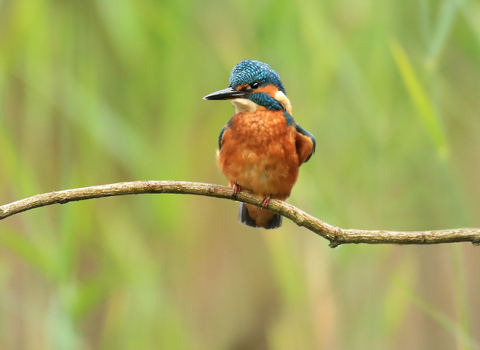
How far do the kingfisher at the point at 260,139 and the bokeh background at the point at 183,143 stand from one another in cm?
40

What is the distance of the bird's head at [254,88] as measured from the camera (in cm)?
173

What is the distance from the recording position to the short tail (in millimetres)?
1946

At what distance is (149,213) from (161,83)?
60 cm

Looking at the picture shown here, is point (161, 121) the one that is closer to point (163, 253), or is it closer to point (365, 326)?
point (163, 253)

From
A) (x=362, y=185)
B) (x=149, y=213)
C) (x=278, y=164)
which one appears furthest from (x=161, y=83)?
(x=362, y=185)

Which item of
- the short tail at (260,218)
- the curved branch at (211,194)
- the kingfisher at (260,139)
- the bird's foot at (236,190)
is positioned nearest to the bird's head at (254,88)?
the kingfisher at (260,139)

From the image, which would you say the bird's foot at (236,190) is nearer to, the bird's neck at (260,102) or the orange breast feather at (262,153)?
the orange breast feather at (262,153)

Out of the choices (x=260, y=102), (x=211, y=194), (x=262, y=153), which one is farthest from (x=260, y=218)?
(x=211, y=194)

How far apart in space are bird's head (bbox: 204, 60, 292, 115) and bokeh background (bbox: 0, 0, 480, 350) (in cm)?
37

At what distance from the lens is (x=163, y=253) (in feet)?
8.16

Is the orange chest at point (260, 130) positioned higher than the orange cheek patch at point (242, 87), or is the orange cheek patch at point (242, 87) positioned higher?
the orange cheek patch at point (242, 87)

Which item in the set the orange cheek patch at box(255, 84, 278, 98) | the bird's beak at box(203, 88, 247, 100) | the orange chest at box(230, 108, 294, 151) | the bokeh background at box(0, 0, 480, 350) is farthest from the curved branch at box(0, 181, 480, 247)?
the bokeh background at box(0, 0, 480, 350)

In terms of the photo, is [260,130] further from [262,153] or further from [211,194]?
[211,194]

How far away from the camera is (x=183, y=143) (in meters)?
2.30
